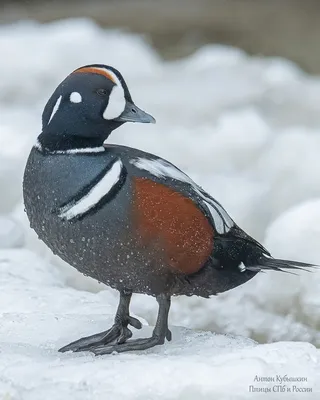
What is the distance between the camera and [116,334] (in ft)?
8.25

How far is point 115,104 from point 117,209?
0.26 m

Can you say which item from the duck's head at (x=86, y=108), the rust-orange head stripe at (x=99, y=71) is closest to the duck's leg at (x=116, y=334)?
the duck's head at (x=86, y=108)

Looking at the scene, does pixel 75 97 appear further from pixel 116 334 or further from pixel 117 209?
pixel 116 334

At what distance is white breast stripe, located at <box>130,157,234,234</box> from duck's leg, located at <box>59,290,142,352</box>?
0.94 ft

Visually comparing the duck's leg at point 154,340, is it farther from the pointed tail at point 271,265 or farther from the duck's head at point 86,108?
the duck's head at point 86,108

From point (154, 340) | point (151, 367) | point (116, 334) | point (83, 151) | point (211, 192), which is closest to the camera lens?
point (151, 367)

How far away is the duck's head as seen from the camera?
2314mm

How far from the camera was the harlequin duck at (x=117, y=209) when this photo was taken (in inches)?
88.4

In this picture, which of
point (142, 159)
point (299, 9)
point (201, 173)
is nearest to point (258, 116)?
point (201, 173)

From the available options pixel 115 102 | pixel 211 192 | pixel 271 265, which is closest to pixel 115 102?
pixel 115 102

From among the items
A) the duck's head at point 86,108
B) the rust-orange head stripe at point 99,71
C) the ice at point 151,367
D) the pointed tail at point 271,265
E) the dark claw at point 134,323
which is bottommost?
the ice at point 151,367

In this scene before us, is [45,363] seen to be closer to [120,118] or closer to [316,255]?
[120,118]

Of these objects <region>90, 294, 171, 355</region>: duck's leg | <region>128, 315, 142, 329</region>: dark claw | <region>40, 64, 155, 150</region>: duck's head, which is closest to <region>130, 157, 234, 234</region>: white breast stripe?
<region>40, 64, 155, 150</region>: duck's head

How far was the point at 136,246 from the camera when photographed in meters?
2.25
